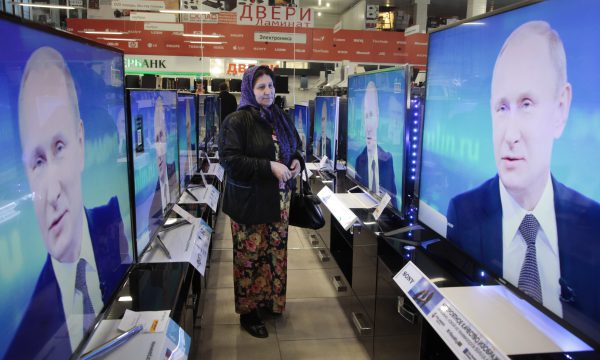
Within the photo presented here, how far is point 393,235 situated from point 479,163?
79cm

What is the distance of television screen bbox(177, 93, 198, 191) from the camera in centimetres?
326

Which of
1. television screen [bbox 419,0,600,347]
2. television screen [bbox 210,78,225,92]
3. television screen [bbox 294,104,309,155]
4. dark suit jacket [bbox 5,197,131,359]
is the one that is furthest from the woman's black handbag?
television screen [bbox 210,78,225,92]

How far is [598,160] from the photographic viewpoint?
1.08m

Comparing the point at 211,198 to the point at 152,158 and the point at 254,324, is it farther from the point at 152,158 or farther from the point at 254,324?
the point at 152,158

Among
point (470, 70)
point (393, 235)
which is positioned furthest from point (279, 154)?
point (470, 70)

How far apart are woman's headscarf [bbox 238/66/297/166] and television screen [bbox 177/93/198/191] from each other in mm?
504

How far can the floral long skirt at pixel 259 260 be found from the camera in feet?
9.85

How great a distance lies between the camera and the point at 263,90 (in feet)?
9.36

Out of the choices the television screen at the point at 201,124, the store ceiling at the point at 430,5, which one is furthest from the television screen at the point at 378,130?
the store ceiling at the point at 430,5

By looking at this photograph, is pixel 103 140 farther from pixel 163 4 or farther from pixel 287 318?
pixel 163 4

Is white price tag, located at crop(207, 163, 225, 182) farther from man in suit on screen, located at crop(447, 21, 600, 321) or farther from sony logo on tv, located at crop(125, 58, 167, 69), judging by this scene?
sony logo on tv, located at crop(125, 58, 167, 69)

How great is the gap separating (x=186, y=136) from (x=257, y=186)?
1043mm

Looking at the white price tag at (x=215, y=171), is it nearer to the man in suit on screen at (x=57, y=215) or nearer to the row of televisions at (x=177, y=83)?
the row of televisions at (x=177, y=83)

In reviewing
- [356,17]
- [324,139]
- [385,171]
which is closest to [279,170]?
[385,171]
